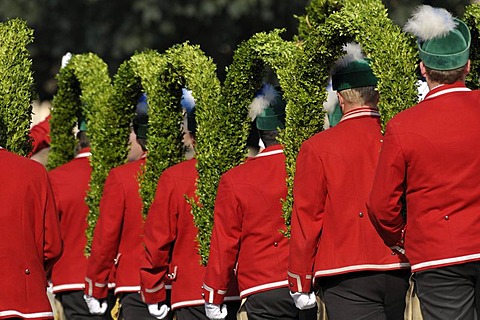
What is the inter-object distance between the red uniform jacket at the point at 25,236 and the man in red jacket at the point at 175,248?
1427 millimetres

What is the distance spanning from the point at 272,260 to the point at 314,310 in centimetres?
43

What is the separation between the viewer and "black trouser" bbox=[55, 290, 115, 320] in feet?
33.4

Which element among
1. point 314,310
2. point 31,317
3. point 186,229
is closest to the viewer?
point 31,317

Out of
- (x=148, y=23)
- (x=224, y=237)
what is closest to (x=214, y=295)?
(x=224, y=237)

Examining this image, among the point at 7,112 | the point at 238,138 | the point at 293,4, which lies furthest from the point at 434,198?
the point at 293,4

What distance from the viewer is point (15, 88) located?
8672mm

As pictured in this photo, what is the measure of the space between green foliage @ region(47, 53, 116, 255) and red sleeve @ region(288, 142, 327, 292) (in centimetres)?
274

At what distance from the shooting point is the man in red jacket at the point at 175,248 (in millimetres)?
9008

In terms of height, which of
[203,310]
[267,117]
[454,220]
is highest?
[267,117]

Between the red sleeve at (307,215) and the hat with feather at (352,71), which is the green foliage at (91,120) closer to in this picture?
the hat with feather at (352,71)

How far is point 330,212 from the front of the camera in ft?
24.5

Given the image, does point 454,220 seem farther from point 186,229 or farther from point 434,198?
point 186,229

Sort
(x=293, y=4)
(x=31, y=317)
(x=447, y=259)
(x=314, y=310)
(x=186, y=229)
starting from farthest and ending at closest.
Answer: (x=293, y=4) < (x=186, y=229) < (x=314, y=310) < (x=31, y=317) < (x=447, y=259)

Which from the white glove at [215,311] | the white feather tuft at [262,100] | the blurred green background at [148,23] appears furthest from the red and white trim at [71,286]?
the blurred green background at [148,23]
